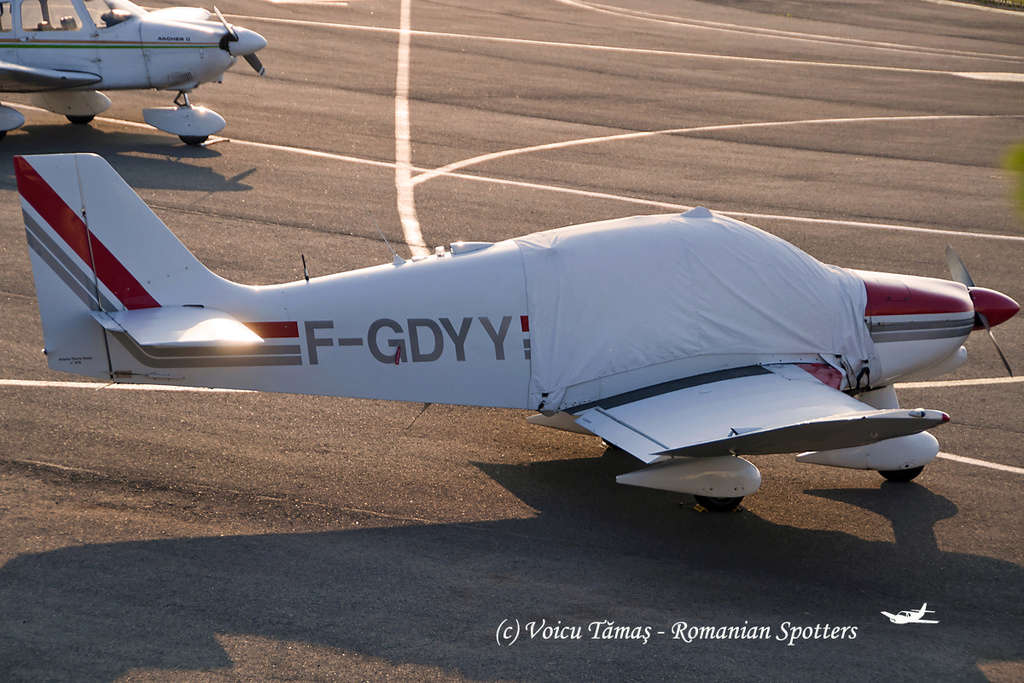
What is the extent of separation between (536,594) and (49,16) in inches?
667

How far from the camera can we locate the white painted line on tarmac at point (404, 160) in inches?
707

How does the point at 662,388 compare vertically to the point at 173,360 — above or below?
below

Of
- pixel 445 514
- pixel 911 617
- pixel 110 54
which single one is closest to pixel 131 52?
pixel 110 54

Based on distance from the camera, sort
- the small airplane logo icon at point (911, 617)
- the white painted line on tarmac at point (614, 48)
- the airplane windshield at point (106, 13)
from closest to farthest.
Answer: the small airplane logo icon at point (911, 617) → the airplane windshield at point (106, 13) → the white painted line on tarmac at point (614, 48)

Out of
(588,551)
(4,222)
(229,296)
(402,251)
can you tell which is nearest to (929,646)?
(588,551)

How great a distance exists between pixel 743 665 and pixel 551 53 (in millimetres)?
27575

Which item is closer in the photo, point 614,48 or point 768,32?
point 614,48

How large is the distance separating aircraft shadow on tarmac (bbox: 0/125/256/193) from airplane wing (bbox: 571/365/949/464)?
11503mm

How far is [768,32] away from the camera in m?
41.0

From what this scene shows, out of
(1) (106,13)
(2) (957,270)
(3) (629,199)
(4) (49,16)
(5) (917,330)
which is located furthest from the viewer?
(1) (106,13)

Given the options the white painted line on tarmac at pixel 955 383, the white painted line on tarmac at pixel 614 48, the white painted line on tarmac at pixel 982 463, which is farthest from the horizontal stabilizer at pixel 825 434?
the white painted line on tarmac at pixel 614 48

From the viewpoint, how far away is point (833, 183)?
73.3ft

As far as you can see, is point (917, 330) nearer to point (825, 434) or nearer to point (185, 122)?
point (825, 434)

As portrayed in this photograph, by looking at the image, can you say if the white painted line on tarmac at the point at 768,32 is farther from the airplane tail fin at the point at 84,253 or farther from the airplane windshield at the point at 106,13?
the airplane tail fin at the point at 84,253
